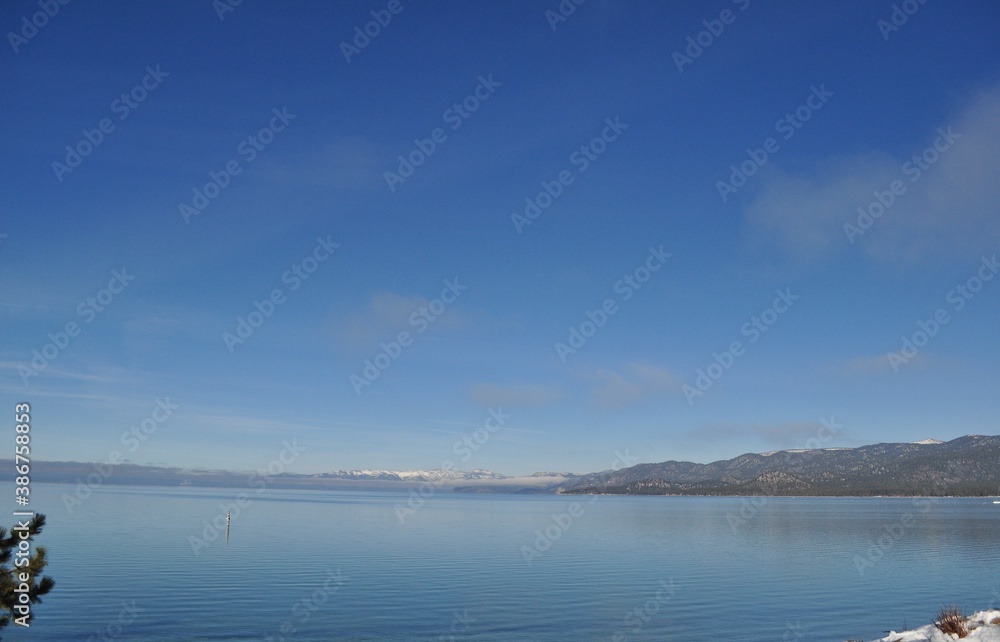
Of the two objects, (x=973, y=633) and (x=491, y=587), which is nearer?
(x=973, y=633)

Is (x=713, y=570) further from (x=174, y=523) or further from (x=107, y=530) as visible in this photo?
(x=174, y=523)

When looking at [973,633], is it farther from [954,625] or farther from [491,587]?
[491,587]

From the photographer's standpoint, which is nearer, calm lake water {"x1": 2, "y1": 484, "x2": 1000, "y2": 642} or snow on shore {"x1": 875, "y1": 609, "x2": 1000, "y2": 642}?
snow on shore {"x1": 875, "y1": 609, "x2": 1000, "y2": 642}

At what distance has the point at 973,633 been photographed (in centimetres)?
1908

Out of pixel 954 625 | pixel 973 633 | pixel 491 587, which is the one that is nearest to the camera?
pixel 973 633

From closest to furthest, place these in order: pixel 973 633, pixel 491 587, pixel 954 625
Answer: pixel 973 633 < pixel 954 625 < pixel 491 587

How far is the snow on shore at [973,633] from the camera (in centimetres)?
1852

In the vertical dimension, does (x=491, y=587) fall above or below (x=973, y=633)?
above

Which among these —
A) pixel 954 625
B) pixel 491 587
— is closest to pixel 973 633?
pixel 954 625

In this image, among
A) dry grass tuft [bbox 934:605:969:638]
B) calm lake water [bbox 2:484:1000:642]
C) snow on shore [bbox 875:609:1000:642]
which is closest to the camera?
snow on shore [bbox 875:609:1000:642]

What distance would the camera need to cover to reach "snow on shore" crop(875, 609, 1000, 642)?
18516 millimetres

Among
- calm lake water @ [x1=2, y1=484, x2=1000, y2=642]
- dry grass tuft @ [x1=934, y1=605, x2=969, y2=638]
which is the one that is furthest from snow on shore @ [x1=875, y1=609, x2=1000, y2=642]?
calm lake water @ [x1=2, y1=484, x2=1000, y2=642]

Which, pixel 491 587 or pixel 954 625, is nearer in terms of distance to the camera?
pixel 954 625

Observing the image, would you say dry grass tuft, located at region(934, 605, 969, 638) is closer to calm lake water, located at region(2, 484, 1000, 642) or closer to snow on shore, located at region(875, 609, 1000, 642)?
snow on shore, located at region(875, 609, 1000, 642)
